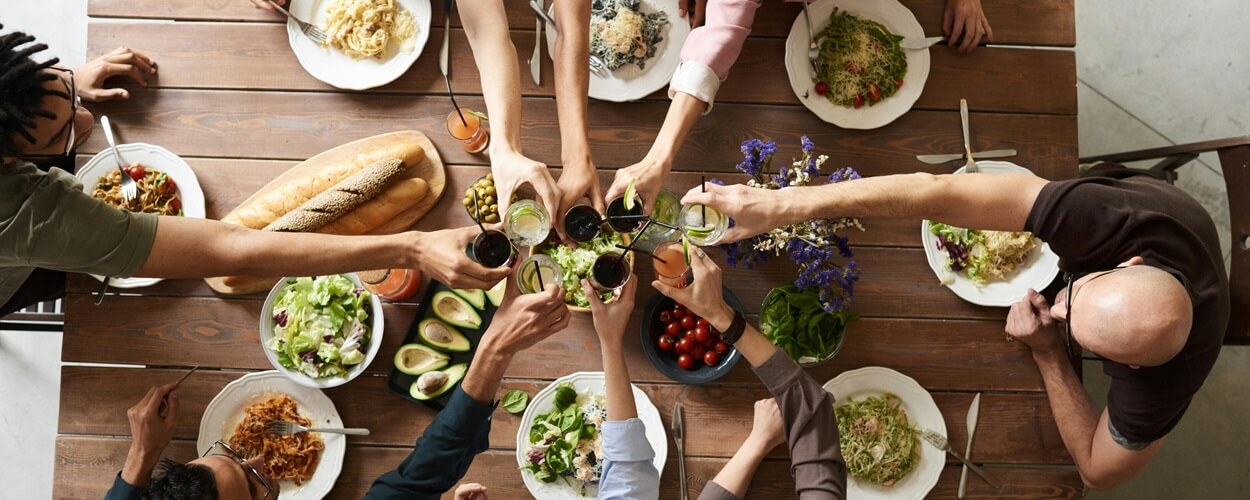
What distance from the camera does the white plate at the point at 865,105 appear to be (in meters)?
2.52

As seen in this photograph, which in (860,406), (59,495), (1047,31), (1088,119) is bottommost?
(59,495)

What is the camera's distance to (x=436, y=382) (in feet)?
7.91

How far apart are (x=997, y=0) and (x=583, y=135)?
5.24 feet

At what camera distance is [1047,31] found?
2588mm

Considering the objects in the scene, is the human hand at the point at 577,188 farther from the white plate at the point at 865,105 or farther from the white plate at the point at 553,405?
the white plate at the point at 865,105

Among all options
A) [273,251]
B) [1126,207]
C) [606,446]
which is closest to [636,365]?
[606,446]

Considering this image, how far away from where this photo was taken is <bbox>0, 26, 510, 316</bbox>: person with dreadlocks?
6.37 feet

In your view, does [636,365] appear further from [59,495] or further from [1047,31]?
[59,495]

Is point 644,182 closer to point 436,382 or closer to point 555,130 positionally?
point 555,130

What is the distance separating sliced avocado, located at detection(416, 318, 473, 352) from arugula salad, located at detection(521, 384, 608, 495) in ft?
1.19

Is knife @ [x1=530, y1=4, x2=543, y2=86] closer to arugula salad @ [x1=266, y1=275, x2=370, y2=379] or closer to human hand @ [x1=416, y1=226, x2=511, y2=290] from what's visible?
human hand @ [x1=416, y1=226, x2=511, y2=290]

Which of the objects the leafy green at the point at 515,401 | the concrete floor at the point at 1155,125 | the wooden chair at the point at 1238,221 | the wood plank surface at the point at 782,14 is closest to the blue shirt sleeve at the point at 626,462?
the leafy green at the point at 515,401

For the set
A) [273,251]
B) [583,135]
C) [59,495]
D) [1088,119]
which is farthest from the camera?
[1088,119]

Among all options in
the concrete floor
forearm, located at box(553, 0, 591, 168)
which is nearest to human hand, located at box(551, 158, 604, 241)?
forearm, located at box(553, 0, 591, 168)
